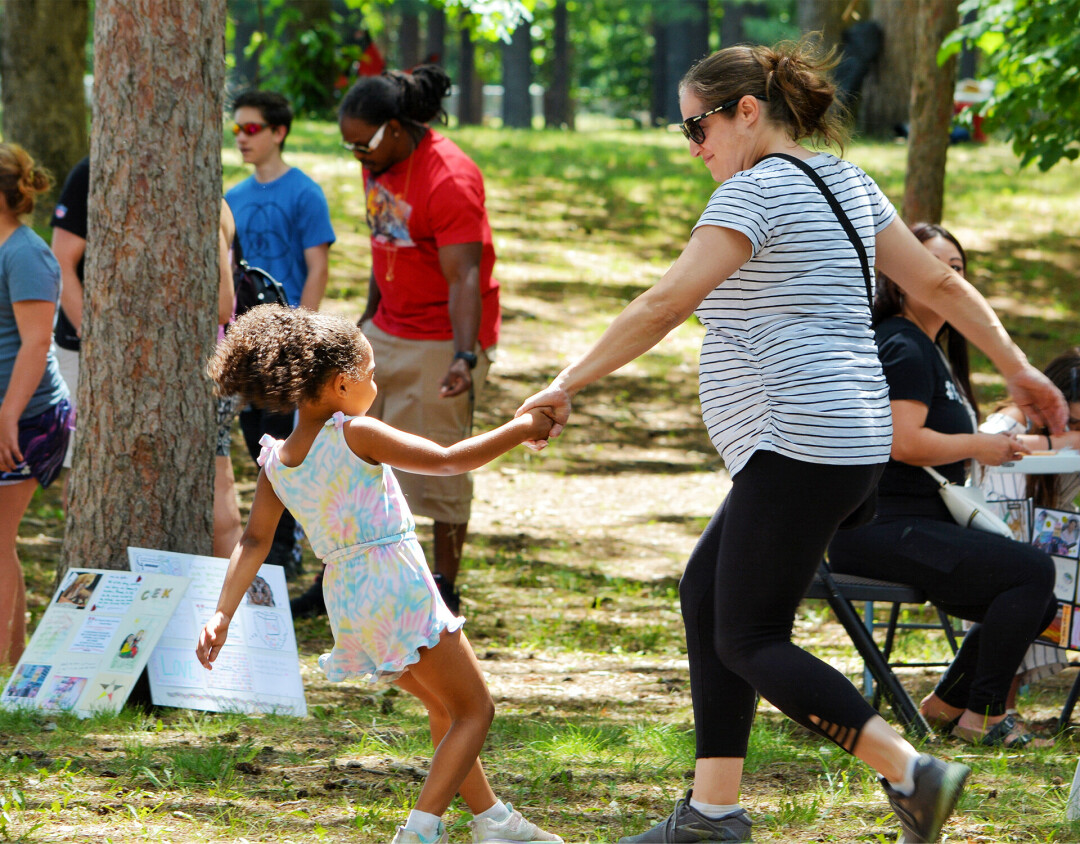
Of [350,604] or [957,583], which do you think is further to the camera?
[957,583]

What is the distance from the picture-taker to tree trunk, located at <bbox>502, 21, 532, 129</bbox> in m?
38.8

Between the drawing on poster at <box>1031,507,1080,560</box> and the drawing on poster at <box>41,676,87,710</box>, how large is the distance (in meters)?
3.35

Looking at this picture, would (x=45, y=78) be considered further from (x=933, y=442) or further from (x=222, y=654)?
(x=933, y=442)

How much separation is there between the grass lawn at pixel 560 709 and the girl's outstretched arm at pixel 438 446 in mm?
1045

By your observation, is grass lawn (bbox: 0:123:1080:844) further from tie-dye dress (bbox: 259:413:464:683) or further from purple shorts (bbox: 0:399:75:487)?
purple shorts (bbox: 0:399:75:487)

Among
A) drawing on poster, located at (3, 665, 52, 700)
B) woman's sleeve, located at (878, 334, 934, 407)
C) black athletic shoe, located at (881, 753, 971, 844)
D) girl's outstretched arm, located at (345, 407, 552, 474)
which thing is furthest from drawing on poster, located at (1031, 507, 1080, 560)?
drawing on poster, located at (3, 665, 52, 700)

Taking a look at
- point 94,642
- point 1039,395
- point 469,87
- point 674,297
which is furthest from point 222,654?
point 469,87

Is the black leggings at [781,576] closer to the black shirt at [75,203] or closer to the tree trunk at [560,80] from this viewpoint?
the black shirt at [75,203]

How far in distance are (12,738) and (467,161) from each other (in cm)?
314

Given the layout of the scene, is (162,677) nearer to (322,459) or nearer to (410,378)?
(322,459)

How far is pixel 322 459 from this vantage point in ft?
10.0

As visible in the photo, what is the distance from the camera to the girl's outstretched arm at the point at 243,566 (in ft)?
10.2

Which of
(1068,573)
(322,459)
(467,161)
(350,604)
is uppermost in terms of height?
(467,161)

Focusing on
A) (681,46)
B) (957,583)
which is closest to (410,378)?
(957,583)
